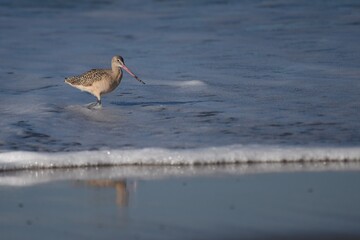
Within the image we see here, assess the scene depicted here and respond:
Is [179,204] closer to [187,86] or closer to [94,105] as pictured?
[94,105]

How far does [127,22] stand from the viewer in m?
20.5

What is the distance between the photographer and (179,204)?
23.1ft

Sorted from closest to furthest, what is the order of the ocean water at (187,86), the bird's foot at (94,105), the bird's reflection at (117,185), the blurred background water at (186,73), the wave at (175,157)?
the bird's reflection at (117,185), the wave at (175,157), the ocean water at (187,86), the blurred background water at (186,73), the bird's foot at (94,105)

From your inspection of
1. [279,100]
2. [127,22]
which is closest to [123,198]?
[279,100]

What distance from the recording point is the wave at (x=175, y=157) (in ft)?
27.5

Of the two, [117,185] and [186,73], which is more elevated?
[186,73]

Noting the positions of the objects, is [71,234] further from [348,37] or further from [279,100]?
[348,37]

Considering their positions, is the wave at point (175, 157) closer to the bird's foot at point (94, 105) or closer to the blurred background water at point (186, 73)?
the blurred background water at point (186, 73)

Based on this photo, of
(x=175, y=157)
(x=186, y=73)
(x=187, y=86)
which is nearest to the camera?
(x=175, y=157)

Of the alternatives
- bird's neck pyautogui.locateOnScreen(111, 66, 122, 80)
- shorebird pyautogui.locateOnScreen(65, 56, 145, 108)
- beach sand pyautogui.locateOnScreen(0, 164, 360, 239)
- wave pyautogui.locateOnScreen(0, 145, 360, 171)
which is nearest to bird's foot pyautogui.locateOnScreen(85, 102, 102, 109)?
shorebird pyautogui.locateOnScreen(65, 56, 145, 108)

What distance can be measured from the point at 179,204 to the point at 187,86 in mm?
5627

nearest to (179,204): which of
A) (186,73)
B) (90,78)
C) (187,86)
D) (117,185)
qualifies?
(117,185)

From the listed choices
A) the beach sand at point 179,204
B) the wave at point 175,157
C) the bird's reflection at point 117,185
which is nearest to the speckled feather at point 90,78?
the wave at point 175,157

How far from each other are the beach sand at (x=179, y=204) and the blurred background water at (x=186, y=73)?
3.11ft
